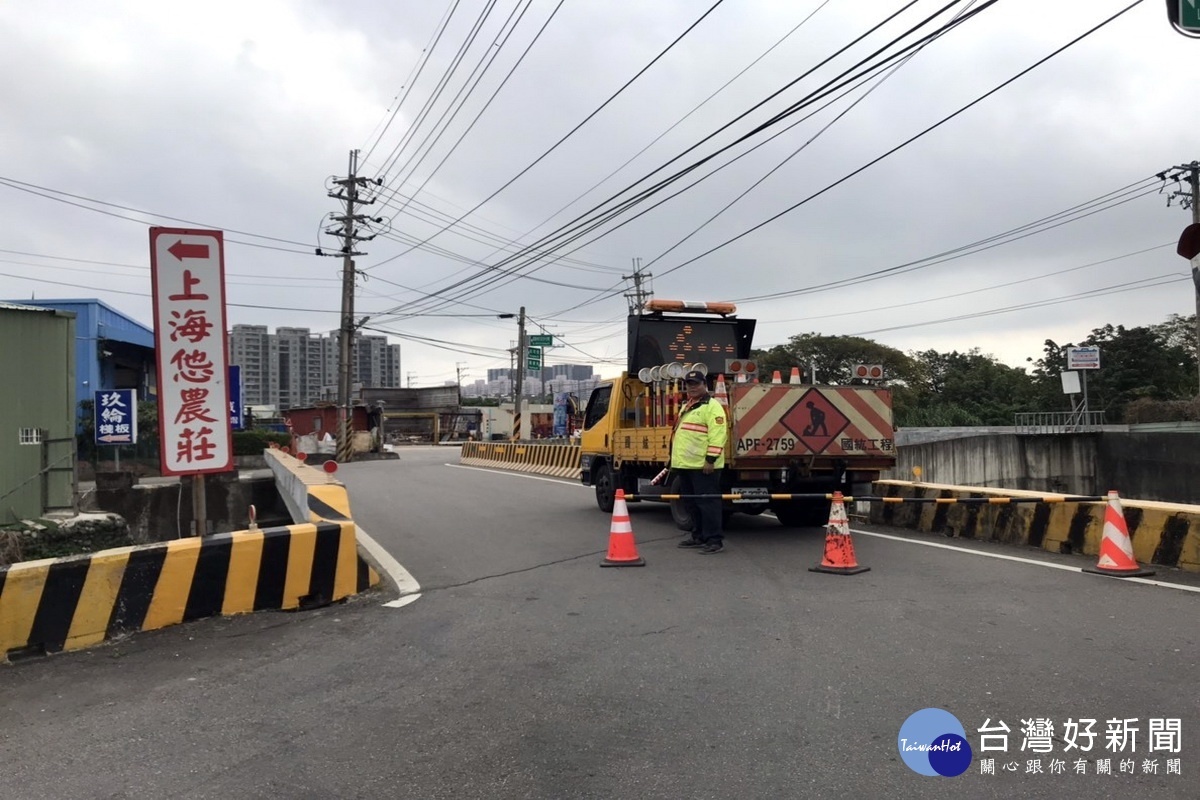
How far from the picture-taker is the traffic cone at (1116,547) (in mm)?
7613

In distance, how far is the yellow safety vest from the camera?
9422 millimetres

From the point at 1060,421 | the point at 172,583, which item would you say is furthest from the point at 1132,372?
the point at 172,583

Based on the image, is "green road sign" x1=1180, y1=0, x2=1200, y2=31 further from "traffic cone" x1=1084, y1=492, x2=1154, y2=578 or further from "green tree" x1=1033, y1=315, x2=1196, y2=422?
"green tree" x1=1033, y1=315, x2=1196, y2=422

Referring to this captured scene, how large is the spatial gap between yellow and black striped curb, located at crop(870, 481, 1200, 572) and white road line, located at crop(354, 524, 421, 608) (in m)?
5.98

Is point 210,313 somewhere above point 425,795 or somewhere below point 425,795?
above

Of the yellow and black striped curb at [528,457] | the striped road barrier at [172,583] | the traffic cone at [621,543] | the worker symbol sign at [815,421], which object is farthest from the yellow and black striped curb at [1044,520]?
the yellow and black striped curb at [528,457]

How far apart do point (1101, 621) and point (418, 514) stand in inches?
390

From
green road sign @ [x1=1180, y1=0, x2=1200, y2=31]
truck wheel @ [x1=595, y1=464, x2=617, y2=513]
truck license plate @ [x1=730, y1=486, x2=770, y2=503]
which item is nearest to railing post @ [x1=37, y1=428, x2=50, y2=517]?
truck wheel @ [x1=595, y1=464, x2=617, y2=513]

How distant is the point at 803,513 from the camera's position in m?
11.5

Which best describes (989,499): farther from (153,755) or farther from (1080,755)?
(153,755)

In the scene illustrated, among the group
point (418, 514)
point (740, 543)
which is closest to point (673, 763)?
point (740, 543)

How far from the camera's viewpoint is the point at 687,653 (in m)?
5.32

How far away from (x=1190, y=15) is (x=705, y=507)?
592cm

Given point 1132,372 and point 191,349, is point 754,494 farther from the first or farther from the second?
point 1132,372
